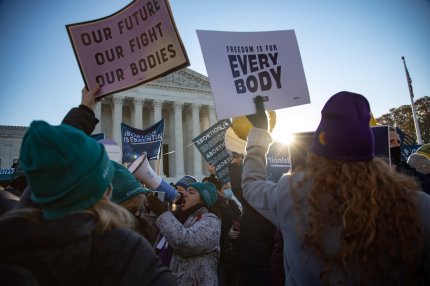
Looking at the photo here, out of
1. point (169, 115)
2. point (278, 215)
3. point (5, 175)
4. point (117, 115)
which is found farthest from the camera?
point (169, 115)

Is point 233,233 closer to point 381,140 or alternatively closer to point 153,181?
point 153,181

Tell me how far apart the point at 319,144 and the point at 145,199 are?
179 cm

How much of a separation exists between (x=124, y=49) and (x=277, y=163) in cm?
266

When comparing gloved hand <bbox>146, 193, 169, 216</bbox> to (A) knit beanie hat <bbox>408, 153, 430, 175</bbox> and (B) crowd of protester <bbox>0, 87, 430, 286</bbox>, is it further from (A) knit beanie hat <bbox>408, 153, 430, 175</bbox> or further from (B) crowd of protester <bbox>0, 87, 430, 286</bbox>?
(A) knit beanie hat <bbox>408, 153, 430, 175</bbox>

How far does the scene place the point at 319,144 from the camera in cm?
152

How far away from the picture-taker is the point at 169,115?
40.5 m

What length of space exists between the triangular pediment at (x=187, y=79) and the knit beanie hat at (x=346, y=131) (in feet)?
124

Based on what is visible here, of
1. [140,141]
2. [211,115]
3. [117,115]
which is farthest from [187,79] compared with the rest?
[140,141]

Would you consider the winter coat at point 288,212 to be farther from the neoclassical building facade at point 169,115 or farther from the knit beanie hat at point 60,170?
the neoclassical building facade at point 169,115

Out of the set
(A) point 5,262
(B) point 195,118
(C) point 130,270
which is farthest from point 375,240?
(B) point 195,118

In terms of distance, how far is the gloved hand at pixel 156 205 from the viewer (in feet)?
8.73

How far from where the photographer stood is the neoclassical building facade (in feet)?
117

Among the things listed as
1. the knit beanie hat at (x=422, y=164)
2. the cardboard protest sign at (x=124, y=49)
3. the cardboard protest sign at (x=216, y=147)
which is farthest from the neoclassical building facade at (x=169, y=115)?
the cardboard protest sign at (x=124, y=49)

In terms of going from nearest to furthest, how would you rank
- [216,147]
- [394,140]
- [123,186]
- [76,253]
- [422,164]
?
[76,253] < [123,186] < [394,140] < [422,164] < [216,147]
